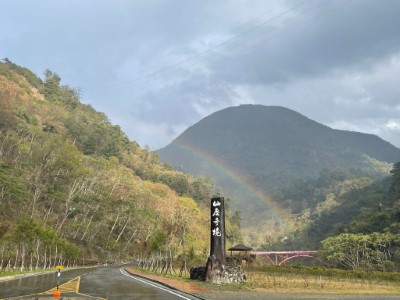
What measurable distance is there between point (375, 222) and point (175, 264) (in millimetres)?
57779

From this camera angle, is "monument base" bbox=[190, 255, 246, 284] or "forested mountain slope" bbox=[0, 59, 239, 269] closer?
"monument base" bbox=[190, 255, 246, 284]

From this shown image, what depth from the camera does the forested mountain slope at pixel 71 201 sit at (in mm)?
52594

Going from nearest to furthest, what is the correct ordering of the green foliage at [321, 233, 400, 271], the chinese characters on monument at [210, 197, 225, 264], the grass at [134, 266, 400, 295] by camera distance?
the grass at [134, 266, 400, 295]
the chinese characters on monument at [210, 197, 225, 264]
the green foliage at [321, 233, 400, 271]

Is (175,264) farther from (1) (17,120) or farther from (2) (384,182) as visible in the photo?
(2) (384,182)

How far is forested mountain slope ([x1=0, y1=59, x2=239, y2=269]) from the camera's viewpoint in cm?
5259

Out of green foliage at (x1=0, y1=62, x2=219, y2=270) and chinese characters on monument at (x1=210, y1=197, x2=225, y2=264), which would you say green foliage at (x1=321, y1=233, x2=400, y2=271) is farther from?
chinese characters on monument at (x1=210, y1=197, x2=225, y2=264)

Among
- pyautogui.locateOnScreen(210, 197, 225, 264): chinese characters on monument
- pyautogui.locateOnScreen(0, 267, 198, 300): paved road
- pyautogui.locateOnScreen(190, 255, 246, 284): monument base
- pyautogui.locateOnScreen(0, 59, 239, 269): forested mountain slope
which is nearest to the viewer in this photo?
pyautogui.locateOnScreen(0, 267, 198, 300): paved road

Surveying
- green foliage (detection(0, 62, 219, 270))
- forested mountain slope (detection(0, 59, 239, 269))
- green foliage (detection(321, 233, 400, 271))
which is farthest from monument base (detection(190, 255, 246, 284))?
green foliage (detection(321, 233, 400, 271))

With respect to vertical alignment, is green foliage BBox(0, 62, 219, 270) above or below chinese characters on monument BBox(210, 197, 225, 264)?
above

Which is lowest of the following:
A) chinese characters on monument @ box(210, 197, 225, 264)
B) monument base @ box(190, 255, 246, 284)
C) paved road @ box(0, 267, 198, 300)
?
paved road @ box(0, 267, 198, 300)

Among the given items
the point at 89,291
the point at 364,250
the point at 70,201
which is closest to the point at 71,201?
the point at 70,201

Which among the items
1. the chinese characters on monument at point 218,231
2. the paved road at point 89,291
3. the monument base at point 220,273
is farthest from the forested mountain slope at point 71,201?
the paved road at point 89,291

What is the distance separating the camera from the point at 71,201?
75.4 metres

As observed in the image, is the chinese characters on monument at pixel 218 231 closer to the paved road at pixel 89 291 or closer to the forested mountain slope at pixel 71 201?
the paved road at pixel 89 291
